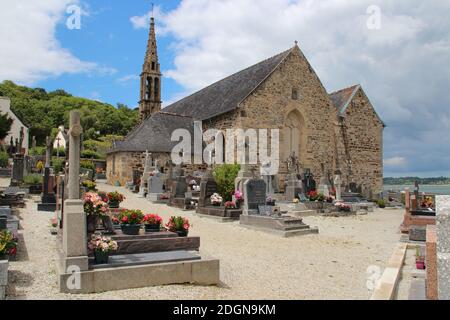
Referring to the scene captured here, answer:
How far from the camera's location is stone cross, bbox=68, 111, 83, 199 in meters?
5.94

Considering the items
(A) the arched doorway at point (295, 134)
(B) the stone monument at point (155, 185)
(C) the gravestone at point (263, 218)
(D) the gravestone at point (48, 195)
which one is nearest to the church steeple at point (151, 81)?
(A) the arched doorway at point (295, 134)

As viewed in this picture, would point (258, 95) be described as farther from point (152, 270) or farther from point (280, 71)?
point (152, 270)

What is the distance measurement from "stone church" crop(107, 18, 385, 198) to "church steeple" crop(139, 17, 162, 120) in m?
9.49

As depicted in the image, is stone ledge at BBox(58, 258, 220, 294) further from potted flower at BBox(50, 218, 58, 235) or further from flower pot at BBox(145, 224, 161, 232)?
potted flower at BBox(50, 218, 58, 235)

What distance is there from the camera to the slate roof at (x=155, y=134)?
84.1 ft

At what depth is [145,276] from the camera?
5602 mm

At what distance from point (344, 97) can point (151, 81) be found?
1981cm

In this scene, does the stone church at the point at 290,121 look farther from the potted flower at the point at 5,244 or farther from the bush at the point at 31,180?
the potted flower at the point at 5,244

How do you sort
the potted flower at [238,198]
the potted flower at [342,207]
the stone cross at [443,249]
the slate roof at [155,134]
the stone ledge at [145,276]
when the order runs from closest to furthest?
the stone cross at [443,249], the stone ledge at [145,276], the potted flower at [238,198], the potted flower at [342,207], the slate roof at [155,134]

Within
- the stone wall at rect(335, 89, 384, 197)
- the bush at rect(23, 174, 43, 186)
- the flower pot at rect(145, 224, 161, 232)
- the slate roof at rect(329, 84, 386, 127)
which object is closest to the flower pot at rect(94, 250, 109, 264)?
the flower pot at rect(145, 224, 161, 232)

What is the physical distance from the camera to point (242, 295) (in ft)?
18.1

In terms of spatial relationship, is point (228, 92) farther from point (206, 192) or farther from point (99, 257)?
point (99, 257)
